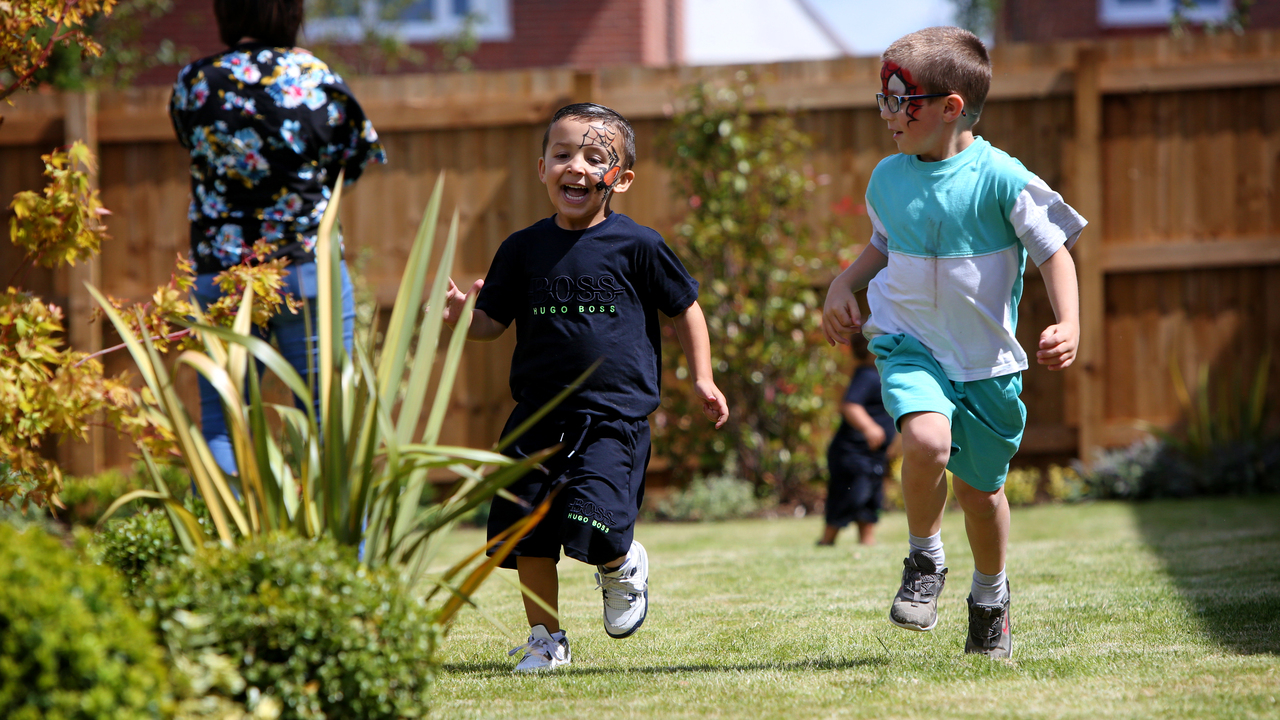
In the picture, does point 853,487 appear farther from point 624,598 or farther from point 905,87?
point 905,87

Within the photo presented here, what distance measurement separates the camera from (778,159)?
671 centimetres

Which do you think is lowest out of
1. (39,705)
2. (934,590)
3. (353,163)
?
(934,590)

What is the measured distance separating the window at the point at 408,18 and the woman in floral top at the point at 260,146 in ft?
23.9

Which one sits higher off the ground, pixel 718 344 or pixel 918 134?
pixel 918 134

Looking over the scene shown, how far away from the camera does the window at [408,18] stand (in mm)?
10562

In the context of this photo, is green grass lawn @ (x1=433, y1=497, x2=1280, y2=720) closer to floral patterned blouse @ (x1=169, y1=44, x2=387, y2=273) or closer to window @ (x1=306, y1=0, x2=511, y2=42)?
floral patterned blouse @ (x1=169, y1=44, x2=387, y2=273)

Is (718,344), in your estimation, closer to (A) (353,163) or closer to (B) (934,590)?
(A) (353,163)

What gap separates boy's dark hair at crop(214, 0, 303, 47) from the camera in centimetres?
350

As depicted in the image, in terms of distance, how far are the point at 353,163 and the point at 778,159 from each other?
3.59 metres

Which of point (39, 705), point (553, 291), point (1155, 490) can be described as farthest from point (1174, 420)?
point (39, 705)

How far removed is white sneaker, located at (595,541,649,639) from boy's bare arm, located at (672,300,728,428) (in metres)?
0.40

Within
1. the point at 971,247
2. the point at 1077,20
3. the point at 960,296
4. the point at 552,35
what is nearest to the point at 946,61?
the point at 971,247

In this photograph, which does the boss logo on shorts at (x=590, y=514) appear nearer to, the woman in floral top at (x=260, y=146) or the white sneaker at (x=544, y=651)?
the white sneaker at (x=544, y=651)

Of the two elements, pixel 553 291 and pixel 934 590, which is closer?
pixel 934 590
